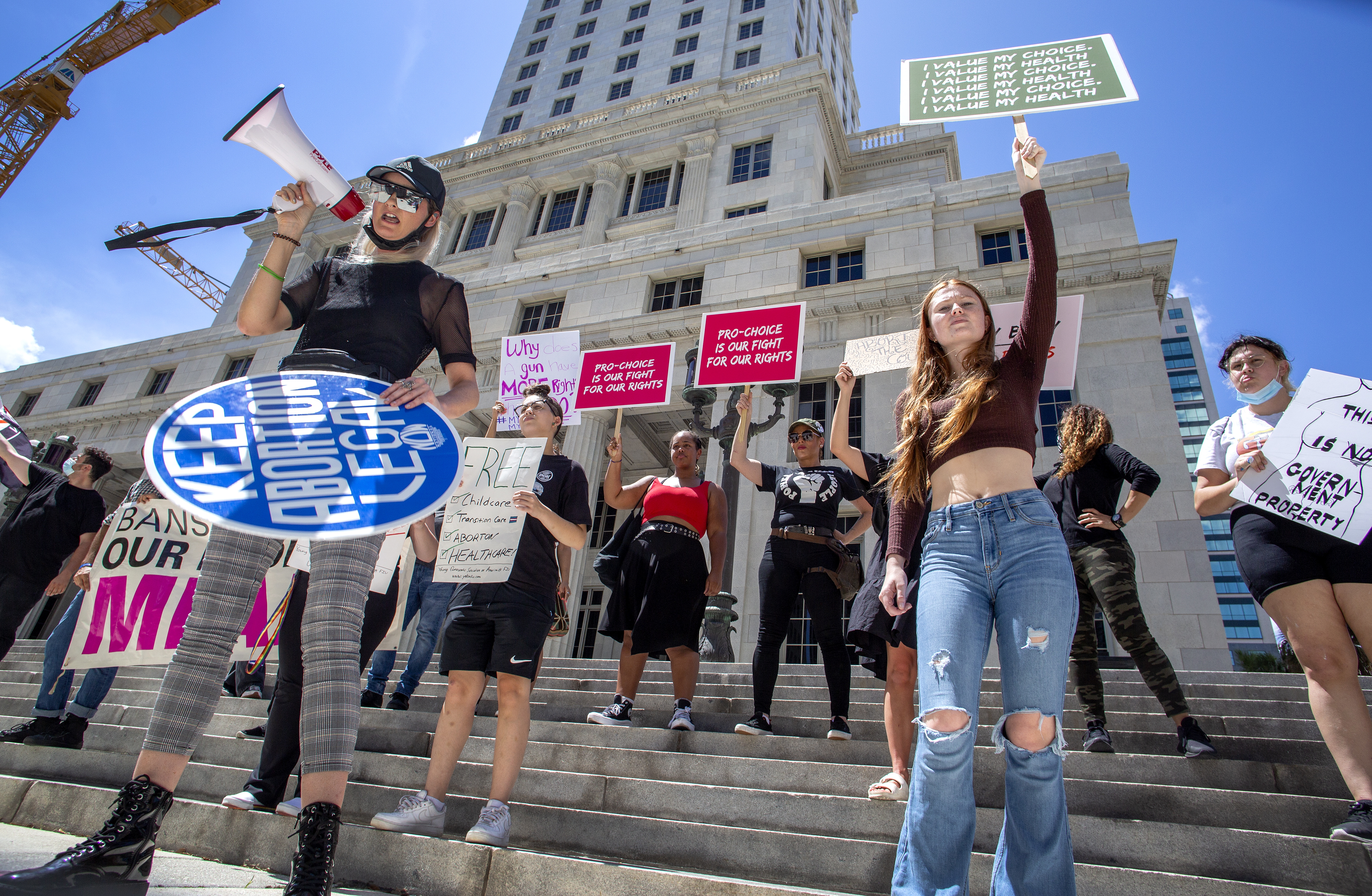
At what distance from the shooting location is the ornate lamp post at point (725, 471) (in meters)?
7.91

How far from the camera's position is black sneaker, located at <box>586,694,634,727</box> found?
4680 millimetres

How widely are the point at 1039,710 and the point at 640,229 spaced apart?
2656cm

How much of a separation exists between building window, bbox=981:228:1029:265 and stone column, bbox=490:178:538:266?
18.3 metres

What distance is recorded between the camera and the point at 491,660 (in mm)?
3217

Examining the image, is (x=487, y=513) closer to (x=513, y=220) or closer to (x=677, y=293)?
(x=677, y=293)

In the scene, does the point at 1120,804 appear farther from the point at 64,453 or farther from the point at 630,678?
the point at 64,453

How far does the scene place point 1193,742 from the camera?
3656mm

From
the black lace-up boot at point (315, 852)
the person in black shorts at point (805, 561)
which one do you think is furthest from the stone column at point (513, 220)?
the black lace-up boot at point (315, 852)

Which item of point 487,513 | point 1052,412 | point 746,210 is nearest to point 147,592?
point 487,513

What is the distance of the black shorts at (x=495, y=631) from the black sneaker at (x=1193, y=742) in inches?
135

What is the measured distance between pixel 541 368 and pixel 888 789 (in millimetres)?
6588

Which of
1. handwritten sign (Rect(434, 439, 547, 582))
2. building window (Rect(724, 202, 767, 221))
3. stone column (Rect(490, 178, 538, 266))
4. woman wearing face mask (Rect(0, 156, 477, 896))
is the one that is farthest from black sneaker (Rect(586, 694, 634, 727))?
stone column (Rect(490, 178, 538, 266))

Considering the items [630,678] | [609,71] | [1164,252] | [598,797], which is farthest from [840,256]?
[609,71]

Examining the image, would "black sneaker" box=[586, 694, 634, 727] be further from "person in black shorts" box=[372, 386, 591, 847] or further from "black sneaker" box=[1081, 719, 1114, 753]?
"black sneaker" box=[1081, 719, 1114, 753]
